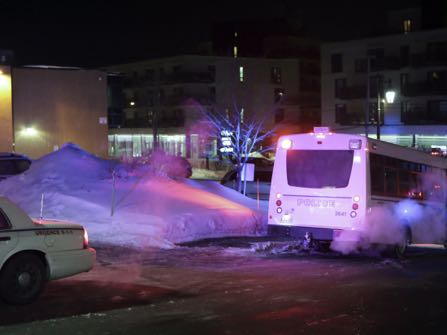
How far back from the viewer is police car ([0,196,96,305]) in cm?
859

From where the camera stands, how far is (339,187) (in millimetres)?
13922

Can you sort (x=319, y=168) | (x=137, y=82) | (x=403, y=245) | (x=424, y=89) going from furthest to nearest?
(x=137, y=82), (x=424, y=89), (x=403, y=245), (x=319, y=168)

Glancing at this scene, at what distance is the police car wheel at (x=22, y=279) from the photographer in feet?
28.2

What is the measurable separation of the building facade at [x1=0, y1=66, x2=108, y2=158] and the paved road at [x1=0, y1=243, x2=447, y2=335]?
120 ft

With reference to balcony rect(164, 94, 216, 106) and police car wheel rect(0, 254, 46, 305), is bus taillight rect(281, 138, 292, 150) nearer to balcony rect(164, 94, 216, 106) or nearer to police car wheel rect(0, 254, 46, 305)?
police car wheel rect(0, 254, 46, 305)

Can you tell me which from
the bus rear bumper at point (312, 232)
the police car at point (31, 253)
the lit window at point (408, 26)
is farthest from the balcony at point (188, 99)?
the police car at point (31, 253)

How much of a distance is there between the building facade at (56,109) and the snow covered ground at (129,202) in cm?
2551

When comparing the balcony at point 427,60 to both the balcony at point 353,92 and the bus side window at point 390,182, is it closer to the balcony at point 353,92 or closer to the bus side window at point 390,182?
the balcony at point 353,92

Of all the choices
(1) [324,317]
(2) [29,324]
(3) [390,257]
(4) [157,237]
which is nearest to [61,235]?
(2) [29,324]

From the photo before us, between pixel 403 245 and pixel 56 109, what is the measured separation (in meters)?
38.2

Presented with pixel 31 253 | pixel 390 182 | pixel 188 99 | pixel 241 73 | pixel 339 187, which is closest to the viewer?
pixel 31 253

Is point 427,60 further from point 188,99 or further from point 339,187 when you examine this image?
point 339,187

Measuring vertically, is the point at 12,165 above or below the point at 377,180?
above

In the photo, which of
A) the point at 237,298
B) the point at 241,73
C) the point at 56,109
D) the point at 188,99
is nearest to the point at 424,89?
the point at 241,73
